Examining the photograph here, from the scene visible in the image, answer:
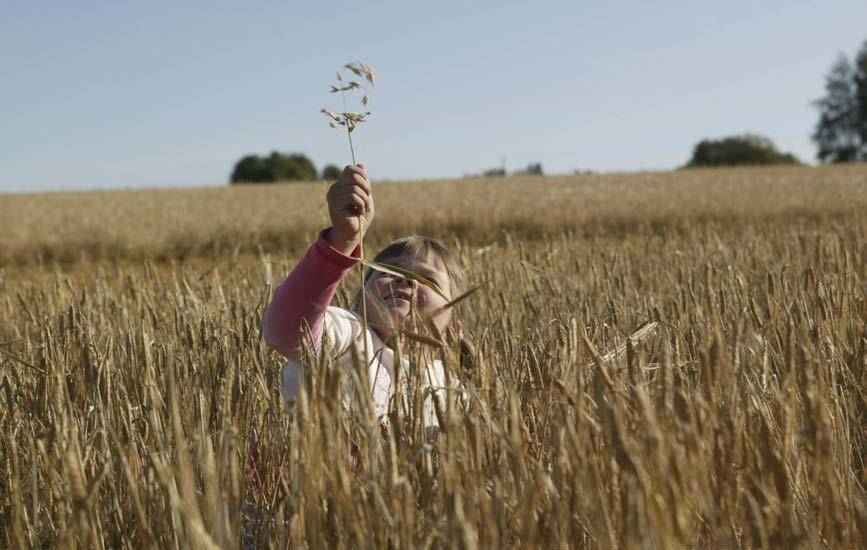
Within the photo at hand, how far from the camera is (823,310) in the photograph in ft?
6.66

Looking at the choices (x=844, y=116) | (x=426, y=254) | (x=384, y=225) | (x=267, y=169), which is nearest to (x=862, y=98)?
(x=844, y=116)

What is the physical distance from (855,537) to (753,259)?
284 cm

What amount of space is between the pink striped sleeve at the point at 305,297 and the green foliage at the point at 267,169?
207 feet

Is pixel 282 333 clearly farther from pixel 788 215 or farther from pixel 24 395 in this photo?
pixel 788 215

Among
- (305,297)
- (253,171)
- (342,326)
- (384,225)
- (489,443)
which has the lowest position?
(489,443)

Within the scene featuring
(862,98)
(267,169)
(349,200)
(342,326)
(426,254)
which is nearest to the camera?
(349,200)

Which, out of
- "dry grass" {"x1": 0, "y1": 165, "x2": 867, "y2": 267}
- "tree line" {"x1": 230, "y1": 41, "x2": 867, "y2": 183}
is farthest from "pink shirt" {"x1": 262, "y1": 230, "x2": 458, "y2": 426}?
"tree line" {"x1": 230, "y1": 41, "x2": 867, "y2": 183}

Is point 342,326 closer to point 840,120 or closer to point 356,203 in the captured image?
point 356,203

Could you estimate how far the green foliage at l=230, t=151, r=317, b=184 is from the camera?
2515 inches

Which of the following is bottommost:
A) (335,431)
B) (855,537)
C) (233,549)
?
(855,537)

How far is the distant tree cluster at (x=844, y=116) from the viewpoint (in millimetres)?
55844

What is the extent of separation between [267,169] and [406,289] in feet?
212

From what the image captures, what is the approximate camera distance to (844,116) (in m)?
57.9

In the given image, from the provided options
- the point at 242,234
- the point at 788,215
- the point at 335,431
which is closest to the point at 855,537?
the point at 335,431
